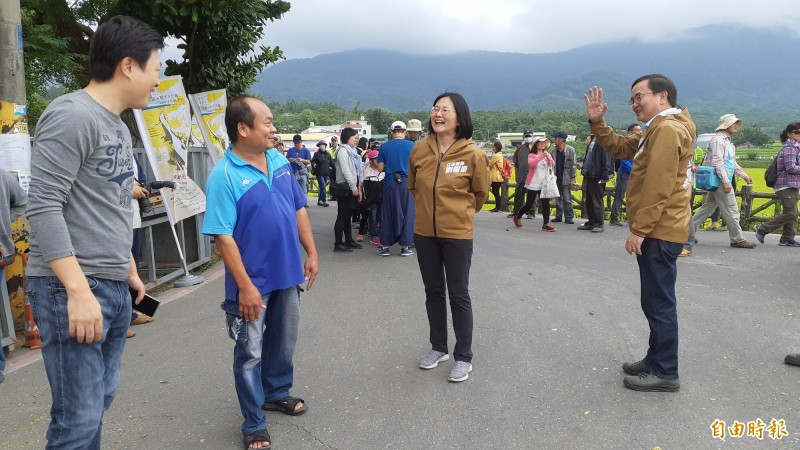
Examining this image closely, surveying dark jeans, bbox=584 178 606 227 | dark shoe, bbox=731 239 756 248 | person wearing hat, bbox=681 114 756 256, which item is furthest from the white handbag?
dark shoe, bbox=731 239 756 248

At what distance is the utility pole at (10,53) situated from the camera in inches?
182

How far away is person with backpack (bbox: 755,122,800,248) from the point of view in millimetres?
7832

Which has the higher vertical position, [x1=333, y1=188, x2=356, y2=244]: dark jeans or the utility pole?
the utility pole

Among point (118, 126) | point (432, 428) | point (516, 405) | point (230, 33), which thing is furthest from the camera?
point (230, 33)

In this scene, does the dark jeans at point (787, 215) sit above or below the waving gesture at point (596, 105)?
below

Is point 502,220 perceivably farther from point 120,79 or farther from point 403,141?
point 120,79

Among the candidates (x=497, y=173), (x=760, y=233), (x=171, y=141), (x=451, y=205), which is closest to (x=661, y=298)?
(x=451, y=205)

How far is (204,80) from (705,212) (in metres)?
8.26

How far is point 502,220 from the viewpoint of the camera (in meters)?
11.9

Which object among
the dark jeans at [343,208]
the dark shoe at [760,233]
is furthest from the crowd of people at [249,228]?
the dark shoe at [760,233]

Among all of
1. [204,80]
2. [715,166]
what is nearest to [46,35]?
[204,80]

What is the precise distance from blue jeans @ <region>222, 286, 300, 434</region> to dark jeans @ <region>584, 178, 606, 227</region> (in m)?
8.06

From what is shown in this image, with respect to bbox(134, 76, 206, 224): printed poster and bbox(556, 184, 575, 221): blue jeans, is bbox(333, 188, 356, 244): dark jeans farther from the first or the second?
bbox(556, 184, 575, 221): blue jeans

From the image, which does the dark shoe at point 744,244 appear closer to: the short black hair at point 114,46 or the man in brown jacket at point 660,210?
the man in brown jacket at point 660,210
